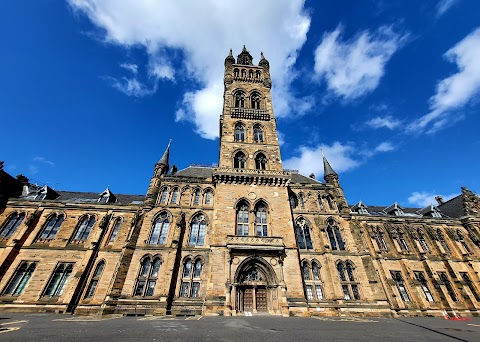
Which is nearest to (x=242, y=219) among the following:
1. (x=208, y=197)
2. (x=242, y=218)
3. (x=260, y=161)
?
(x=242, y=218)

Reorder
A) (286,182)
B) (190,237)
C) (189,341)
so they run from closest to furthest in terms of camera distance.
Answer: (189,341), (190,237), (286,182)

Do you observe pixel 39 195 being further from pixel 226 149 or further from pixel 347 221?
pixel 347 221

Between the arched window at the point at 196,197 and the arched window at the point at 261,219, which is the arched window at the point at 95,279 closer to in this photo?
the arched window at the point at 196,197

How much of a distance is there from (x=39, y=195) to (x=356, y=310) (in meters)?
36.2

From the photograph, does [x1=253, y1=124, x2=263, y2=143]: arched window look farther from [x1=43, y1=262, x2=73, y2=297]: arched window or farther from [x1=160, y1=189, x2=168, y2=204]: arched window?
[x1=43, y1=262, x2=73, y2=297]: arched window

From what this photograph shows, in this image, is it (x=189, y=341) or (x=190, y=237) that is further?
(x=190, y=237)

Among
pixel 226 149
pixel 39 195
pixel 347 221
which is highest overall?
pixel 226 149

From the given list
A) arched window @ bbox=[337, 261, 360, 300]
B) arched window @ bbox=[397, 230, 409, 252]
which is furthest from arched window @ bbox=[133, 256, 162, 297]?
arched window @ bbox=[397, 230, 409, 252]

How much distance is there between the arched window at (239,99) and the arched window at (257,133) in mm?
4338

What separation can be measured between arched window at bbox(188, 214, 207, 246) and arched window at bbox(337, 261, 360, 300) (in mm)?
13992

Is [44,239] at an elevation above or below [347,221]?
below

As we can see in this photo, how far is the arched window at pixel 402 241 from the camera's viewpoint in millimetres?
25678

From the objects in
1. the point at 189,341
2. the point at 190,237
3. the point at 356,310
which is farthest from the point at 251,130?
the point at 189,341

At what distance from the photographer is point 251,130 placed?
28172mm
